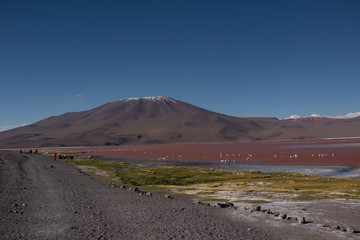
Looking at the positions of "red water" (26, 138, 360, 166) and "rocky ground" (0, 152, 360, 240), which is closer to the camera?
"rocky ground" (0, 152, 360, 240)

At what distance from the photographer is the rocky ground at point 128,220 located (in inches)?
512

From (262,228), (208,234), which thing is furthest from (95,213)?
(262,228)

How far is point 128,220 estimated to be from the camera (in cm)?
1544

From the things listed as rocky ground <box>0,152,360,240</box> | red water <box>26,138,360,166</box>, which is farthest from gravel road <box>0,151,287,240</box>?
red water <box>26,138,360,166</box>

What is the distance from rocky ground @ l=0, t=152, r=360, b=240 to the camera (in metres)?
13.0

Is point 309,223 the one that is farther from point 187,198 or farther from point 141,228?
point 187,198

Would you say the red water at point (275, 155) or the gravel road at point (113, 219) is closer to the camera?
the gravel road at point (113, 219)

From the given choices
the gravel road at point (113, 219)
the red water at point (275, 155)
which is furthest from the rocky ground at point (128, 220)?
the red water at point (275, 155)

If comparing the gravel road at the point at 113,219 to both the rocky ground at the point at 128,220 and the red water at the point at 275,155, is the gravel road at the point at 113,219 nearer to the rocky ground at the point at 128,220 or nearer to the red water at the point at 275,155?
the rocky ground at the point at 128,220

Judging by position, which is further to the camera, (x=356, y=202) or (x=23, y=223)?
(x=356, y=202)

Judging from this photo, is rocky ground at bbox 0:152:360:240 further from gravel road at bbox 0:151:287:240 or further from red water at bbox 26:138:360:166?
red water at bbox 26:138:360:166

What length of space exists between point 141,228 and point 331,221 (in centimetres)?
883

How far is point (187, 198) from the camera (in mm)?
22422

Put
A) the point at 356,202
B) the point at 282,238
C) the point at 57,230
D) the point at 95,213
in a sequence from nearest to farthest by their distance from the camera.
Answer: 1. the point at 282,238
2. the point at 57,230
3. the point at 95,213
4. the point at 356,202
